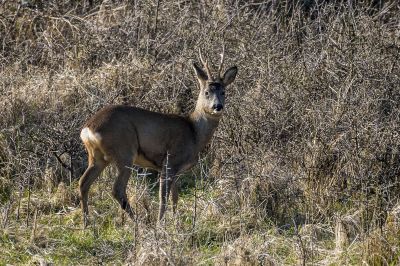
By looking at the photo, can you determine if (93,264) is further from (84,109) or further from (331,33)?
(331,33)

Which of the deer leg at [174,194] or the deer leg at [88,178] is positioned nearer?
the deer leg at [88,178]

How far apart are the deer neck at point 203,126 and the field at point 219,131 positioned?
0.27 metres

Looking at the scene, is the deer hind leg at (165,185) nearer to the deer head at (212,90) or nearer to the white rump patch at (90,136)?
the white rump patch at (90,136)

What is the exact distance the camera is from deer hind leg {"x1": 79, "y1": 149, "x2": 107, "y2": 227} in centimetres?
841

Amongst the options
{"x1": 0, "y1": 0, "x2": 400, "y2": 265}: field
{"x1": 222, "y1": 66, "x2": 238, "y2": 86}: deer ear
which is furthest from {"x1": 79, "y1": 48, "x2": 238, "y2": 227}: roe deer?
{"x1": 0, "y1": 0, "x2": 400, "y2": 265}: field

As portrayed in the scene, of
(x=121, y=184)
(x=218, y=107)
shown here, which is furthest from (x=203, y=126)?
(x=121, y=184)

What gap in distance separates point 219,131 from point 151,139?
1211mm

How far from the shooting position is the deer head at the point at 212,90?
898cm

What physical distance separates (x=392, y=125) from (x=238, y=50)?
111 inches

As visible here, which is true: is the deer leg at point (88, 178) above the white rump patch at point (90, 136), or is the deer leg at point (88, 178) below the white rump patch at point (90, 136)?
below

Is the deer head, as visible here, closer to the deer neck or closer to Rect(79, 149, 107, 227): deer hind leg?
the deer neck

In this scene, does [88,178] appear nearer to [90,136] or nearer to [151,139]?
[90,136]

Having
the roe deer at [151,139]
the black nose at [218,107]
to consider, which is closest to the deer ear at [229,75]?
the roe deer at [151,139]

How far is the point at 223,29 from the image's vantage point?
36.0ft
